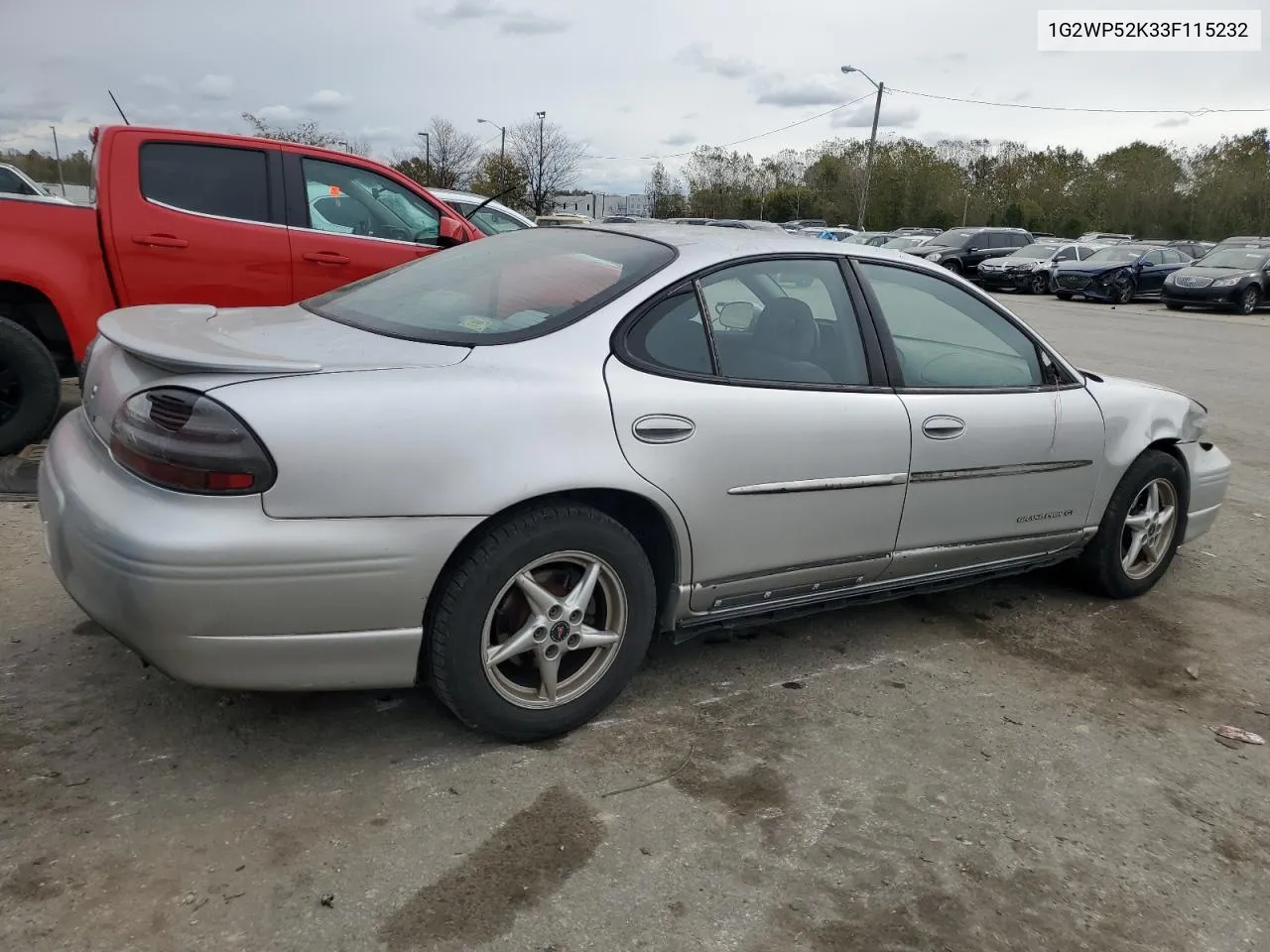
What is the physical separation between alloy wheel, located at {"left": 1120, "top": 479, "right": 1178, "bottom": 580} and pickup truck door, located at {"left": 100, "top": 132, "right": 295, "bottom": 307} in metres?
4.47

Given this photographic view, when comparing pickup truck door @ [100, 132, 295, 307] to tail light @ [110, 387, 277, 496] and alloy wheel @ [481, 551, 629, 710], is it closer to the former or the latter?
tail light @ [110, 387, 277, 496]

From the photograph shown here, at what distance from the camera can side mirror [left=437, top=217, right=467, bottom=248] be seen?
20.1 feet

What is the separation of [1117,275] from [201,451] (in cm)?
2556

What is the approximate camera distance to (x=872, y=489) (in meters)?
3.35

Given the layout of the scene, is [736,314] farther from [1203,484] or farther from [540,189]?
[540,189]

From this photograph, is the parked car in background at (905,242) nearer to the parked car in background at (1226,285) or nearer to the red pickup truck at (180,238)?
the parked car in background at (1226,285)

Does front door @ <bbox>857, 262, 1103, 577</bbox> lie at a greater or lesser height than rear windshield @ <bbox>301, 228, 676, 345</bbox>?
lesser

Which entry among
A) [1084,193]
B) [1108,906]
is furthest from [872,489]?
[1084,193]

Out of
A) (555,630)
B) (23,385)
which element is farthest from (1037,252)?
(555,630)

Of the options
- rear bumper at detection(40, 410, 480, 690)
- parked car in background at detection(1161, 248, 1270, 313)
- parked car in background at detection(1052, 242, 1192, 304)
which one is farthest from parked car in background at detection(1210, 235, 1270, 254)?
rear bumper at detection(40, 410, 480, 690)

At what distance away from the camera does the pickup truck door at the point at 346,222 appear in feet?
19.2

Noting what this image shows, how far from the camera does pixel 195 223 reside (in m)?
5.60

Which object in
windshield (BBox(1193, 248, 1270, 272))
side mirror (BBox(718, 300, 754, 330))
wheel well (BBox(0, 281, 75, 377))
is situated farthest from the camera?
windshield (BBox(1193, 248, 1270, 272))

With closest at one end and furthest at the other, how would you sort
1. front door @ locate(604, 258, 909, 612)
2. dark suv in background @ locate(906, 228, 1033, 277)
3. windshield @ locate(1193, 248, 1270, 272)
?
front door @ locate(604, 258, 909, 612) < windshield @ locate(1193, 248, 1270, 272) < dark suv in background @ locate(906, 228, 1033, 277)
